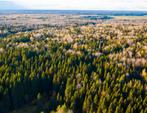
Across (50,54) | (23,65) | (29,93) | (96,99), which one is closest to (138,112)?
(96,99)

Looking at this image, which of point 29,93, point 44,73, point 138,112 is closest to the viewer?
point 138,112

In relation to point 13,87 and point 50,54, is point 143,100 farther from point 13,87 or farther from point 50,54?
point 50,54

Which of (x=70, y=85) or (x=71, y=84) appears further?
(x=71, y=84)

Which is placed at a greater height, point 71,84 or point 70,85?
point 70,85

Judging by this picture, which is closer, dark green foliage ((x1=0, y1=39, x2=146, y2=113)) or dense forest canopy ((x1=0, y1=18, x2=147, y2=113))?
dense forest canopy ((x1=0, y1=18, x2=147, y2=113))

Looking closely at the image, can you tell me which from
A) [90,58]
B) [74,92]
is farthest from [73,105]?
[90,58]

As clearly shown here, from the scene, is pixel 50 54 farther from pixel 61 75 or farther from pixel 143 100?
pixel 143 100

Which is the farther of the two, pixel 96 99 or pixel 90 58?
pixel 90 58

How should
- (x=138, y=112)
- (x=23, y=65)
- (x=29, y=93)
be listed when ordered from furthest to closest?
1. (x=23, y=65)
2. (x=29, y=93)
3. (x=138, y=112)

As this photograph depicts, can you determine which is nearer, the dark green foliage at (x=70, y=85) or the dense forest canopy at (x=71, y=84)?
the dense forest canopy at (x=71, y=84)
